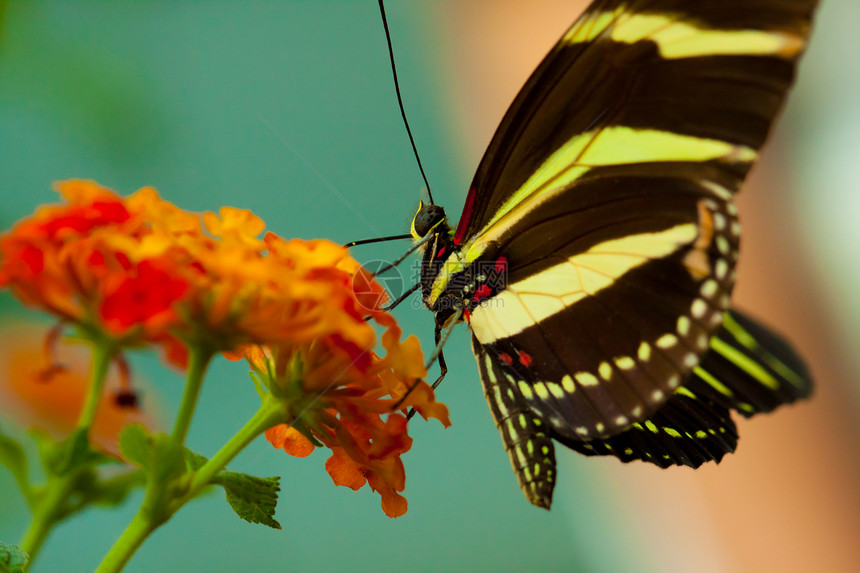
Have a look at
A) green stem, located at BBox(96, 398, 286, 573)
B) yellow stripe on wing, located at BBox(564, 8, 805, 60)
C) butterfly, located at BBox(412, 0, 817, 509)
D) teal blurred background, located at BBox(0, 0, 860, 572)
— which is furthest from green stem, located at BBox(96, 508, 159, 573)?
teal blurred background, located at BBox(0, 0, 860, 572)

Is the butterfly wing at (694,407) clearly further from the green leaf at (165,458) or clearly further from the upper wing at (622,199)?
the green leaf at (165,458)

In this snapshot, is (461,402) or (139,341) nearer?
(139,341)

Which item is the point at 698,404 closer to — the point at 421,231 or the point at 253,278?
the point at 421,231

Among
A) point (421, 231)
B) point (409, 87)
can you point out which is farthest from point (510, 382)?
point (409, 87)

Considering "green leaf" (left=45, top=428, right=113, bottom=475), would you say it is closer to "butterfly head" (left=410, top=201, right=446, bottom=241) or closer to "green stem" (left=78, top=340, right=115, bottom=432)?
"green stem" (left=78, top=340, right=115, bottom=432)

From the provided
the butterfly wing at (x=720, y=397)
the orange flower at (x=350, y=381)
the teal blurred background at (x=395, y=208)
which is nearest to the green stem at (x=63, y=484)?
the orange flower at (x=350, y=381)

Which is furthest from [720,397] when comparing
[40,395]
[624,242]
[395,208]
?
[395,208]
